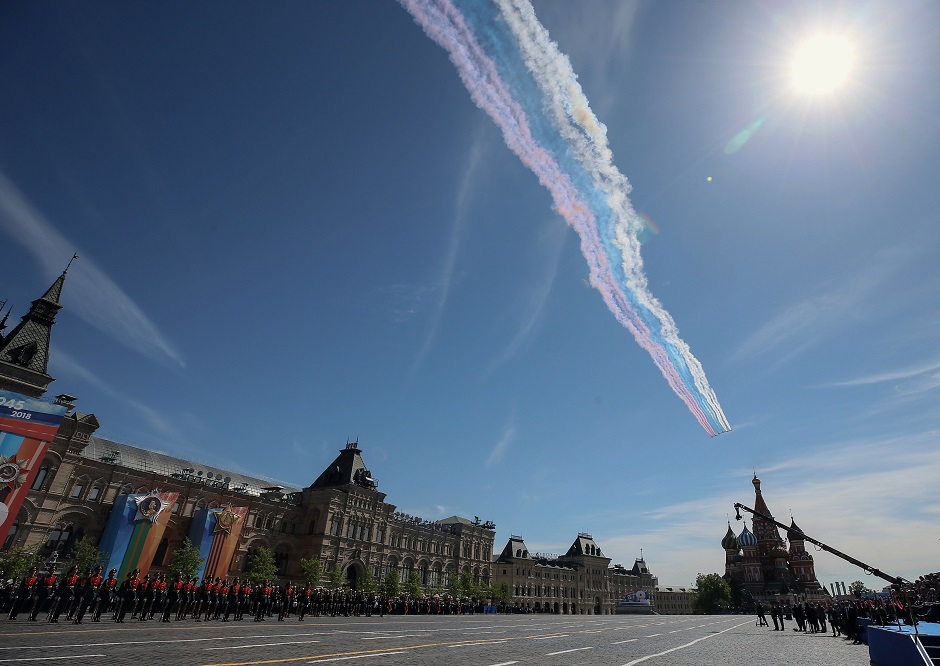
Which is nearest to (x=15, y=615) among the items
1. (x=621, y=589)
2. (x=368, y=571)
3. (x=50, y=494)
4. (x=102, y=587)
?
(x=102, y=587)

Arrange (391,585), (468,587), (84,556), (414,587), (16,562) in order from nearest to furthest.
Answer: (16,562) < (84,556) < (391,585) < (414,587) < (468,587)

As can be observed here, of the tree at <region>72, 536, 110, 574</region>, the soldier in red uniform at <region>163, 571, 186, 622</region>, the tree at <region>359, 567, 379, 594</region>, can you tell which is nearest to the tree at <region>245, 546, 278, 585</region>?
the tree at <region>359, 567, 379, 594</region>

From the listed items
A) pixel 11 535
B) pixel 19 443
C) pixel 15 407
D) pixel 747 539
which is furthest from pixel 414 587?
pixel 747 539

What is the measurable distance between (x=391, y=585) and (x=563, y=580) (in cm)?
5515

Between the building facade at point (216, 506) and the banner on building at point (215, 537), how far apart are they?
16.0 inches

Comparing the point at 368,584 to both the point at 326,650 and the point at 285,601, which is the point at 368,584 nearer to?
the point at 285,601

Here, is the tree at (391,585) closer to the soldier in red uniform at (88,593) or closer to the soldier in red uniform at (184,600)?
the soldier in red uniform at (184,600)

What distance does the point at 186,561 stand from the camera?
46.2 m

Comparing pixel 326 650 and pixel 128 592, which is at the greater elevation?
pixel 128 592

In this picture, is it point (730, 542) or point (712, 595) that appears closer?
point (712, 595)

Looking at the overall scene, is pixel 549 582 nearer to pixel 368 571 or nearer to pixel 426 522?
pixel 426 522

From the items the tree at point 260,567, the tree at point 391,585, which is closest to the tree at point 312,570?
the tree at point 260,567

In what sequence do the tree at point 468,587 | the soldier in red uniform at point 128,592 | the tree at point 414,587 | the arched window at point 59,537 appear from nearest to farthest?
the soldier in red uniform at point 128,592, the arched window at point 59,537, the tree at point 414,587, the tree at point 468,587

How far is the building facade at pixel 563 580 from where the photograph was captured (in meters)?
94.9
